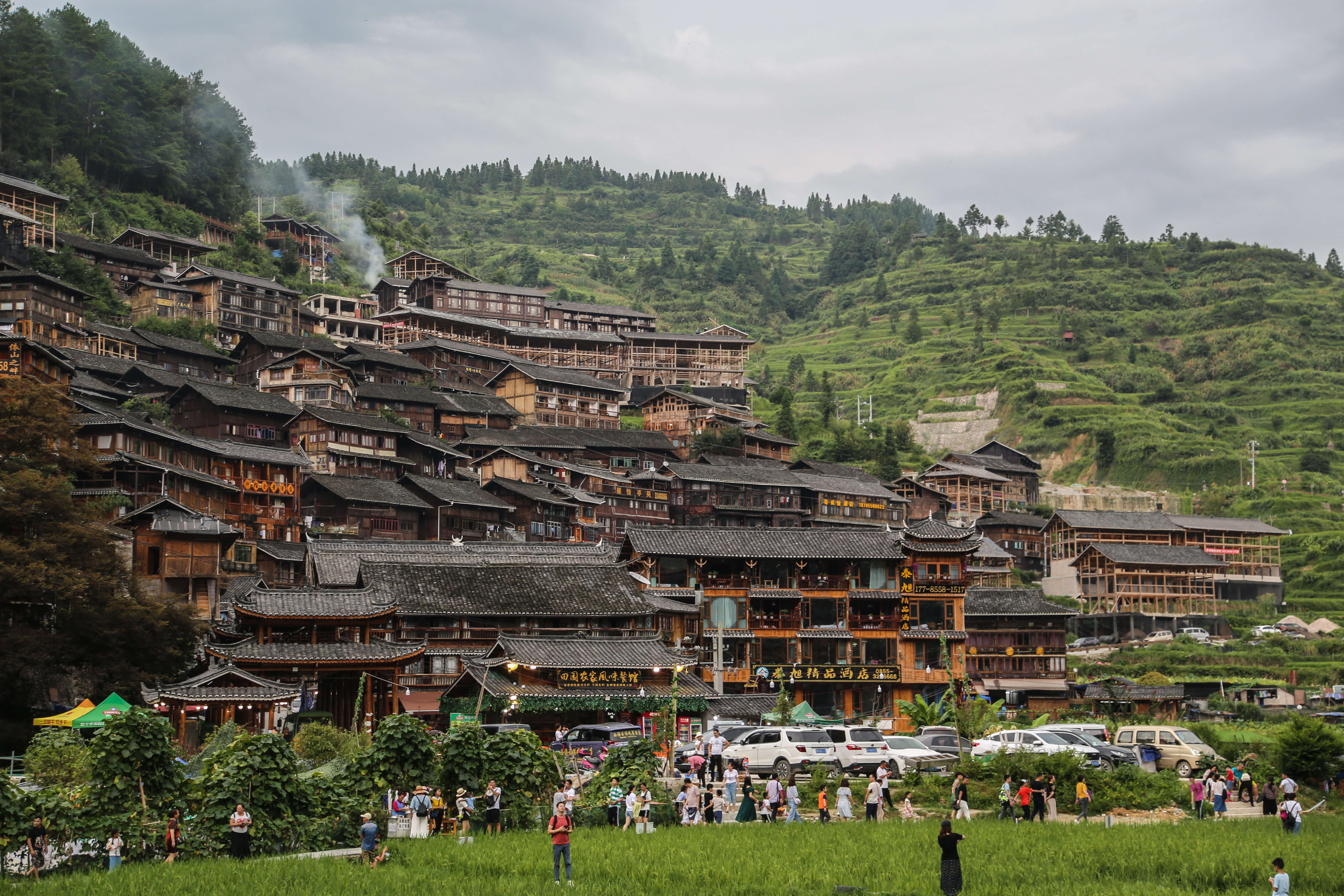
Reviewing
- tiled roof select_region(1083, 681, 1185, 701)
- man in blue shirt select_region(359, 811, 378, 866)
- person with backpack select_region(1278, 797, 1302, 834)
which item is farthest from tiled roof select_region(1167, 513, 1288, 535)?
man in blue shirt select_region(359, 811, 378, 866)

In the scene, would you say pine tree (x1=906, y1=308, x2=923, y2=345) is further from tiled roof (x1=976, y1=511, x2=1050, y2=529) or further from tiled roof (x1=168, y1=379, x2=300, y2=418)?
tiled roof (x1=168, y1=379, x2=300, y2=418)

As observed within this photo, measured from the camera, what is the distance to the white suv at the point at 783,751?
3759cm

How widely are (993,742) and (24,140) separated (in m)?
95.3

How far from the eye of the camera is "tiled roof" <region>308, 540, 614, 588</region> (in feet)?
188

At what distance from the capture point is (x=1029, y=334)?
6324 inches

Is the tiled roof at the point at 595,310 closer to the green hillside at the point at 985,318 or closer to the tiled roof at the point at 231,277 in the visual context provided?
the green hillside at the point at 985,318

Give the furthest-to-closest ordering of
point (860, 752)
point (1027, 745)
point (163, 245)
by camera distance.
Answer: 1. point (163, 245)
2. point (1027, 745)
3. point (860, 752)

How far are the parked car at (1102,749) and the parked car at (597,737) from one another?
Result: 13.8 m

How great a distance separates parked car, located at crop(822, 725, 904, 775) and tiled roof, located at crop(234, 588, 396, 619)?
64.3ft

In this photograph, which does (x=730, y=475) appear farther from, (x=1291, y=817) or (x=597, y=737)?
(x=1291, y=817)

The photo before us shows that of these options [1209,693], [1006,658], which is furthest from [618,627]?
[1209,693]

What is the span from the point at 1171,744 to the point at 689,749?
15578 millimetres

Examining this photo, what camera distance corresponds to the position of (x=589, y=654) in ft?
167

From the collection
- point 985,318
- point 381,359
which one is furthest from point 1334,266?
point 381,359
